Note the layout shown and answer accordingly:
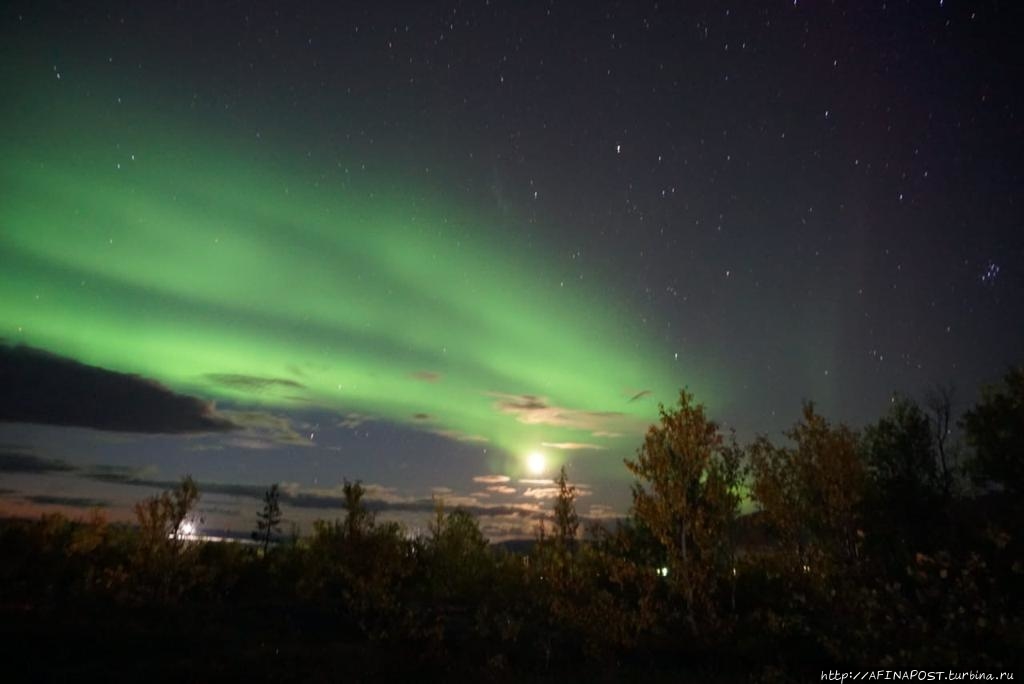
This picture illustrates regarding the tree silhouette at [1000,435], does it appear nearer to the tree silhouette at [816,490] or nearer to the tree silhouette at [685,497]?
the tree silhouette at [816,490]

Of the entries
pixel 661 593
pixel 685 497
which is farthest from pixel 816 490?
pixel 661 593

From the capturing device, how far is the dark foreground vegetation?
8.86 metres

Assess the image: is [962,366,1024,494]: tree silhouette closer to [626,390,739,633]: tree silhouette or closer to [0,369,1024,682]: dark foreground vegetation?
[0,369,1024,682]: dark foreground vegetation

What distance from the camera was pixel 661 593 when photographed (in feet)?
92.0

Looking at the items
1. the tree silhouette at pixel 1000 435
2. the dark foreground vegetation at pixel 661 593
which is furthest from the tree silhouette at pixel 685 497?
the tree silhouette at pixel 1000 435

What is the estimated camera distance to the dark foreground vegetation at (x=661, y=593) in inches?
349

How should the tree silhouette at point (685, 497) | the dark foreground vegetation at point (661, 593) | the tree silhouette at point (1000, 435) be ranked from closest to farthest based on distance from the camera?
the dark foreground vegetation at point (661, 593), the tree silhouette at point (685, 497), the tree silhouette at point (1000, 435)

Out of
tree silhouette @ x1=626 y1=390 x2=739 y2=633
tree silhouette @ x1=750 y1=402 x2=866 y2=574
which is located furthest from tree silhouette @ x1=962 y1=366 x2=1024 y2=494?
tree silhouette @ x1=626 y1=390 x2=739 y2=633

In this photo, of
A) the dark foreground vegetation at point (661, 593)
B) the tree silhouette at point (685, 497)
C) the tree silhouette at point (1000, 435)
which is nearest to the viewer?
the dark foreground vegetation at point (661, 593)

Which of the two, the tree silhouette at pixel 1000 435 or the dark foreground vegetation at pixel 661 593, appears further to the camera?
the tree silhouette at pixel 1000 435

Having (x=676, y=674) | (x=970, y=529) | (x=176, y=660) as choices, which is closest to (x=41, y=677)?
(x=176, y=660)

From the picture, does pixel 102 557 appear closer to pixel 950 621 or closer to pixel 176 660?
pixel 176 660

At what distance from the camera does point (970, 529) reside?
17984 mm

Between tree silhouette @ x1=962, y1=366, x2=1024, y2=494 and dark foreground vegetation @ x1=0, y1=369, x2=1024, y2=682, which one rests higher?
tree silhouette @ x1=962, y1=366, x2=1024, y2=494
